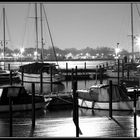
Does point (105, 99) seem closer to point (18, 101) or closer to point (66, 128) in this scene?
point (18, 101)

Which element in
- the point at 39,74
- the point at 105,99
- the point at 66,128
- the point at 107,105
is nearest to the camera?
the point at 66,128

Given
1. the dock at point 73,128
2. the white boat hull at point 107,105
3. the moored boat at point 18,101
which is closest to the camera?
the dock at point 73,128

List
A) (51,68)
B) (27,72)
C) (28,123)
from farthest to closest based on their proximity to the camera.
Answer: (27,72), (51,68), (28,123)

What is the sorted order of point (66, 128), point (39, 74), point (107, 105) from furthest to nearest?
1. point (39, 74)
2. point (107, 105)
3. point (66, 128)

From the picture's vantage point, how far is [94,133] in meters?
7.37

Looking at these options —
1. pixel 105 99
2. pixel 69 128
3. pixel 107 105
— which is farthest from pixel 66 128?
pixel 105 99

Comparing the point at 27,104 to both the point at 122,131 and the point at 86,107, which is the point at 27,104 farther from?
the point at 122,131

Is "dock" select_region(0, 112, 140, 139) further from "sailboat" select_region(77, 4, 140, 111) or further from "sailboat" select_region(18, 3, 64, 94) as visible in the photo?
"sailboat" select_region(18, 3, 64, 94)

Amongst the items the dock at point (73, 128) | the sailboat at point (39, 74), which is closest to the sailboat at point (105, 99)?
the dock at point (73, 128)

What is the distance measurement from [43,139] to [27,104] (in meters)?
9.61

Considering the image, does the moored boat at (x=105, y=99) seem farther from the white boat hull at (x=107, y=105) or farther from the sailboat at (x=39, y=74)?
the sailboat at (x=39, y=74)

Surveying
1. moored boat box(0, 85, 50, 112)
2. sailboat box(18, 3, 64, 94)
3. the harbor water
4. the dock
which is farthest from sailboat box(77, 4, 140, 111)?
sailboat box(18, 3, 64, 94)

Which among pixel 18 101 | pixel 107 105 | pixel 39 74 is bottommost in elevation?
pixel 107 105

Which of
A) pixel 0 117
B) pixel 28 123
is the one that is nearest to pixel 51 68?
pixel 0 117
